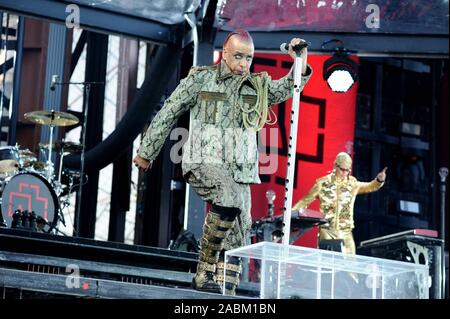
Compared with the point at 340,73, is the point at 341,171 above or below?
below

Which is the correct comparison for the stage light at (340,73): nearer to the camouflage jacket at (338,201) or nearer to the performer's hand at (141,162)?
the camouflage jacket at (338,201)

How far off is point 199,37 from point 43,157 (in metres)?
4.95

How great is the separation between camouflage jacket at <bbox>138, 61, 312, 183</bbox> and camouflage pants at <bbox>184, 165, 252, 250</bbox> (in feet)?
0.15

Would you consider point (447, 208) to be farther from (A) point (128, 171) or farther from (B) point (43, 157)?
(B) point (43, 157)

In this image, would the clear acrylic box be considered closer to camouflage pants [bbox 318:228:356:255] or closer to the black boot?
the black boot

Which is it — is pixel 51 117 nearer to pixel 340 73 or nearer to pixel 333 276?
pixel 340 73

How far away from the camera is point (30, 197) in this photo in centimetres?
1288

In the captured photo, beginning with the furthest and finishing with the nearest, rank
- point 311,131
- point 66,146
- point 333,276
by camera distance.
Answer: point 311,131 → point 66,146 → point 333,276

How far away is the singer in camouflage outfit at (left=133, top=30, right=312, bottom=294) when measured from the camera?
8492 mm

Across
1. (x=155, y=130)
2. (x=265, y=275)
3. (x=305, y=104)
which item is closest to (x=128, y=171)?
(x=305, y=104)

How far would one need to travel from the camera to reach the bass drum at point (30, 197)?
12.6m

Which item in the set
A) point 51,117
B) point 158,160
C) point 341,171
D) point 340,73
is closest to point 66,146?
point 51,117

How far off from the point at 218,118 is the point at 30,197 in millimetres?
4744

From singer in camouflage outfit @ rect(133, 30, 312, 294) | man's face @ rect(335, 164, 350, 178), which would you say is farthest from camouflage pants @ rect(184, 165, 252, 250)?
man's face @ rect(335, 164, 350, 178)
